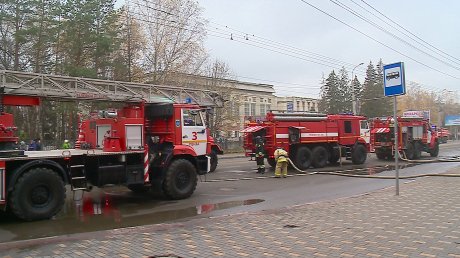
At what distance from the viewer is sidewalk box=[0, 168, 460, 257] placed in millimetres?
5605

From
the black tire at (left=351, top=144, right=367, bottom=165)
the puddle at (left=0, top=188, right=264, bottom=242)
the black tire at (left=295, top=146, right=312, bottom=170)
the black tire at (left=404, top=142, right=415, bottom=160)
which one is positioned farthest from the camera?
the black tire at (left=404, top=142, right=415, bottom=160)

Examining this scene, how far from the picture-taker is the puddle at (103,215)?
7742 millimetres

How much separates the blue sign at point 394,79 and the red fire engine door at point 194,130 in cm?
524

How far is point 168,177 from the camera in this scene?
1120cm

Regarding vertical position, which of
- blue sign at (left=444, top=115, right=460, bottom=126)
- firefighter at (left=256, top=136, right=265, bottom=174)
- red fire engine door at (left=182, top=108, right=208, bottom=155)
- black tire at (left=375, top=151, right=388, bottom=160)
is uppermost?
blue sign at (left=444, top=115, right=460, bottom=126)

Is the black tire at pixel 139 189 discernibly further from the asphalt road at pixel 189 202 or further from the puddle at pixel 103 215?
the puddle at pixel 103 215

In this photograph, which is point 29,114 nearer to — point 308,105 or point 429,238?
point 429,238

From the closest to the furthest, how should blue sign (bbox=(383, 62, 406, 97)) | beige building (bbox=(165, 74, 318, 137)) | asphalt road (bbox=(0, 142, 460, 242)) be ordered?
asphalt road (bbox=(0, 142, 460, 242)), blue sign (bbox=(383, 62, 406, 97)), beige building (bbox=(165, 74, 318, 137))

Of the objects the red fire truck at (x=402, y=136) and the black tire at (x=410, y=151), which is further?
the black tire at (x=410, y=151)

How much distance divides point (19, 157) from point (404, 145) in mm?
23040

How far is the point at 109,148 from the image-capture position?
10.7 metres

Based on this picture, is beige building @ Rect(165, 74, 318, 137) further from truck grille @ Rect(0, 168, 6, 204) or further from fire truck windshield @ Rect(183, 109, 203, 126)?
truck grille @ Rect(0, 168, 6, 204)

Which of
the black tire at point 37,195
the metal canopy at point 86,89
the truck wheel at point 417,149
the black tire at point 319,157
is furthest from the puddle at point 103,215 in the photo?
the truck wheel at point 417,149

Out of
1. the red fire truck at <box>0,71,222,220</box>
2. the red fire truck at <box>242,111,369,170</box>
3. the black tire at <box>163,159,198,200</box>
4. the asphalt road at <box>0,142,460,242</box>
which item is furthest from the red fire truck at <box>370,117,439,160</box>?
the black tire at <box>163,159,198,200</box>
